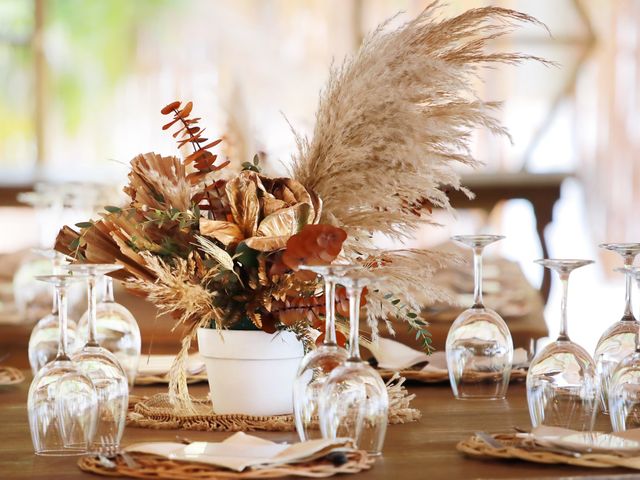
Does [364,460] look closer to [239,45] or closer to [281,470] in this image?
[281,470]

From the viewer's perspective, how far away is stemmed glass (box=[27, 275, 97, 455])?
4.37ft

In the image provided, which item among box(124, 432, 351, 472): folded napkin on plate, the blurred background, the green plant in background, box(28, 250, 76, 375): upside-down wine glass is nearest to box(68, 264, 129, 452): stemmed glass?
box(124, 432, 351, 472): folded napkin on plate

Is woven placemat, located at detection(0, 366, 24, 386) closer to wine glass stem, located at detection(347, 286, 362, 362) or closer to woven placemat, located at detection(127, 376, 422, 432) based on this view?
woven placemat, located at detection(127, 376, 422, 432)

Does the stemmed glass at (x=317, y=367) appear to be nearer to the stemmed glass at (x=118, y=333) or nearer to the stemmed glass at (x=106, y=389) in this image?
the stemmed glass at (x=106, y=389)

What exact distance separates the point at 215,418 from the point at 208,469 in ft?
1.16

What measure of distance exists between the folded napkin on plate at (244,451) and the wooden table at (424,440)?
0.05m

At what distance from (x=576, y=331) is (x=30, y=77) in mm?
3939

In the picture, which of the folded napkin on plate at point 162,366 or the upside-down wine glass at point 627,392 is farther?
the folded napkin on plate at point 162,366

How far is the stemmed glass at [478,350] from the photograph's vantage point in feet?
5.61

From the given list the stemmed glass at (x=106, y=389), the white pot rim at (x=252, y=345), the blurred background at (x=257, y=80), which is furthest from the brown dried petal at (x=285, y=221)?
the blurred background at (x=257, y=80)

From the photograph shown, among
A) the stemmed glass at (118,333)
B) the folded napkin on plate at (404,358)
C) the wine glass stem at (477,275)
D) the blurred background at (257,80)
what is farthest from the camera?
the blurred background at (257,80)

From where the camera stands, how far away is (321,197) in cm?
164

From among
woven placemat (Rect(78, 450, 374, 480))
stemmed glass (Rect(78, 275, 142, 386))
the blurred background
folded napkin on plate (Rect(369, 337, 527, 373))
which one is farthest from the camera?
the blurred background

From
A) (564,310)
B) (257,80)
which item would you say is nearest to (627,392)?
(564,310)
